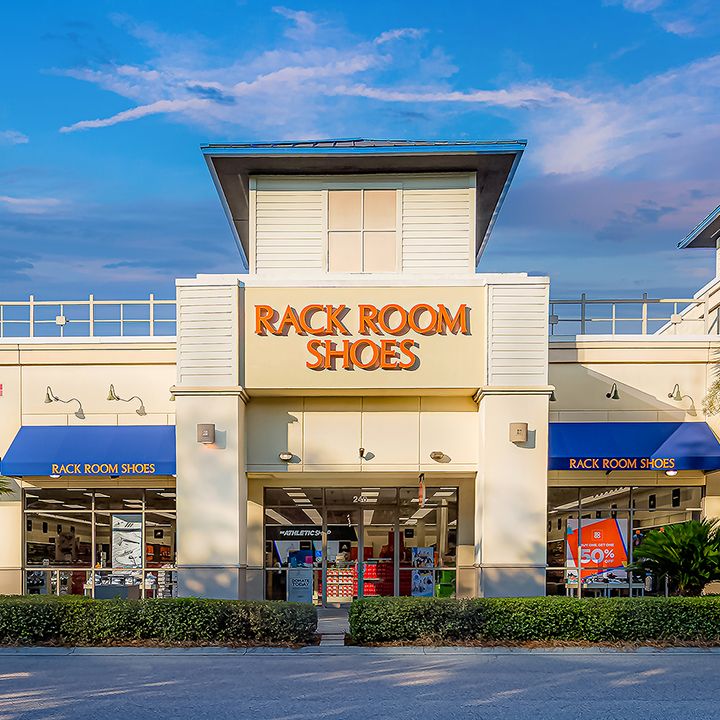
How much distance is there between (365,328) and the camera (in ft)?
61.3

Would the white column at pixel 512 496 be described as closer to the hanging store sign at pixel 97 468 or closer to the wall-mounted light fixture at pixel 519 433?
the wall-mounted light fixture at pixel 519 433

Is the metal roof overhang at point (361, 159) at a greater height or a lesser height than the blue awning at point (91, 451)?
greater

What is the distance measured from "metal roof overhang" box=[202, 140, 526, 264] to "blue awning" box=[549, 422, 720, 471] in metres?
5.71

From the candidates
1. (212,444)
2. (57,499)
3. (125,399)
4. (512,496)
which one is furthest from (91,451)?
(512,496)

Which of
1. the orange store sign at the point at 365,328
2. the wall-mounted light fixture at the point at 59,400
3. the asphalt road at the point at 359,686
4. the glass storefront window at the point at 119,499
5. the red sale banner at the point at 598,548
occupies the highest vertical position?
the orange store sign at the point at 365,328

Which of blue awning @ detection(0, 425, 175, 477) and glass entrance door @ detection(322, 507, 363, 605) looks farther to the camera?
glass entrance door @ detection(322, 507, 363, 605)

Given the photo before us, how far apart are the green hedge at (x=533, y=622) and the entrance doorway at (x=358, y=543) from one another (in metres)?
6.90

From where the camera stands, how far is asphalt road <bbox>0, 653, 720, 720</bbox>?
10453 mm

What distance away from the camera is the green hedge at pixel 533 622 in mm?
→ 14750

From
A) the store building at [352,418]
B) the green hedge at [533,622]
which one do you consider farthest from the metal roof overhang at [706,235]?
the green hedge at [533,622]

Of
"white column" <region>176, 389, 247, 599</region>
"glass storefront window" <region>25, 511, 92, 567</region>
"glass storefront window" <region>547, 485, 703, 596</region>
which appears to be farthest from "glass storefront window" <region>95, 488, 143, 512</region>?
"glass storefront window" <region>547, 485, 703, 596</region>

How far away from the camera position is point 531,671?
13.0m

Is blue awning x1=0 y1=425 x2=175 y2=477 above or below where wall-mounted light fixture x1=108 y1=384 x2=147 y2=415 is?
below

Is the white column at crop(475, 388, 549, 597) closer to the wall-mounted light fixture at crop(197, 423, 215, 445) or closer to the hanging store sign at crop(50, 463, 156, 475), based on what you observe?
the wall-mounted light fixture at crop(197, 423, 215, 445)
